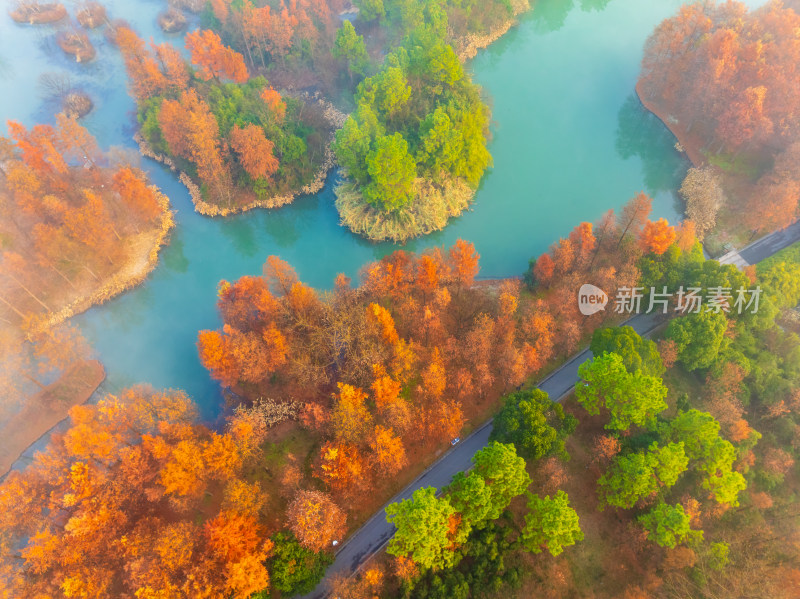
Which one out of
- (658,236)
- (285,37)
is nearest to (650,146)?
(658,236)

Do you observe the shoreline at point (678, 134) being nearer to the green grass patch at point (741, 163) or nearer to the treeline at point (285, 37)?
the green grass patch at point (741, 163)

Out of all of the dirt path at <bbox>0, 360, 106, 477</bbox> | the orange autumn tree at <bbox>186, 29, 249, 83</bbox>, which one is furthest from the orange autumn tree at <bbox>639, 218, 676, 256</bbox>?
the orange autumn tree at <bbox>186, 29, 249, 83</bbox>

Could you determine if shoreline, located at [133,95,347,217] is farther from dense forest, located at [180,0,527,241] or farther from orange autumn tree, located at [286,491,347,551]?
orange autumn tree, located at [286,491,347,551]

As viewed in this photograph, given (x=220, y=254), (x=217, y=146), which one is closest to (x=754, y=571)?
(x=220, y=254)

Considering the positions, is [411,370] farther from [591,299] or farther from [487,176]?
A: [487,176]

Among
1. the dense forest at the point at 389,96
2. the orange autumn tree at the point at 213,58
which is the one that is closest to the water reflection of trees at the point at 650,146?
the dense forest at the point at 389,96

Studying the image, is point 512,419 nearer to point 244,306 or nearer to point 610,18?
point 244,306
